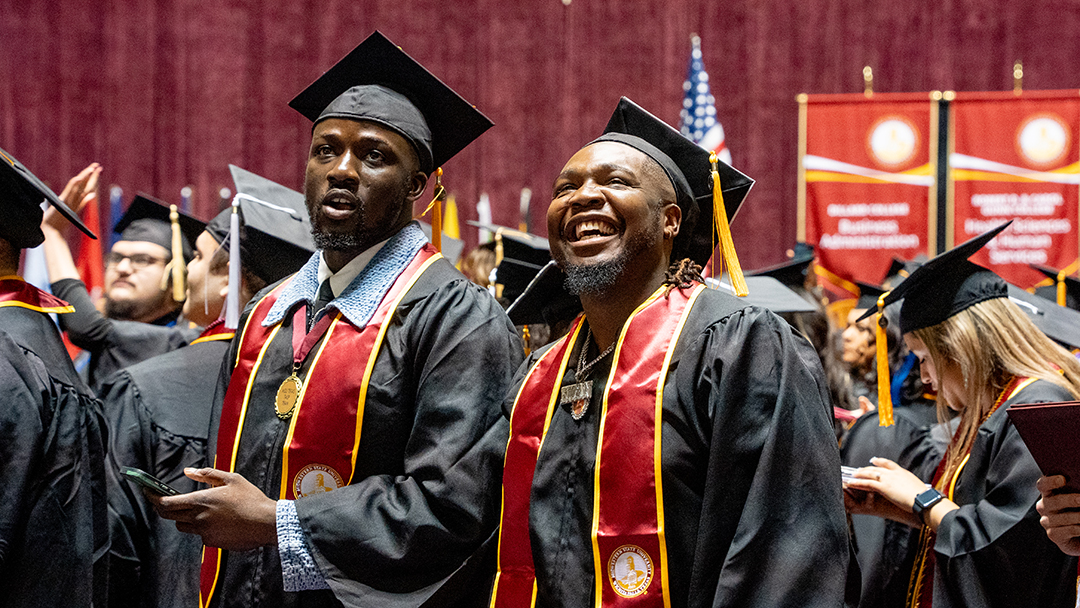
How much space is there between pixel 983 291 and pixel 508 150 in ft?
23.0

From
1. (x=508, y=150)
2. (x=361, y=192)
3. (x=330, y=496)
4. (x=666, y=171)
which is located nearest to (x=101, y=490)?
(x=330, y=496)

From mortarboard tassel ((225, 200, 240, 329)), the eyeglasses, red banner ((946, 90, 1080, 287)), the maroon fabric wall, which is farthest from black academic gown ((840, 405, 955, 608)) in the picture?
the maroon fabric wall

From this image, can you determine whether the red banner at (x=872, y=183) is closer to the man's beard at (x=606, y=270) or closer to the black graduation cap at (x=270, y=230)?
the black graduation cap at (x=270, y=230)

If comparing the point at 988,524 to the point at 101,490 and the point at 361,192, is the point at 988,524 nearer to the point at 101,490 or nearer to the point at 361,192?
the point at 361,192

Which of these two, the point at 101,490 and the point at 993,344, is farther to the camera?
the point at 993,344

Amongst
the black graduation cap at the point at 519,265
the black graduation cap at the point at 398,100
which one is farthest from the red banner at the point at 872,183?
the black graduation cap at the point at 398,100

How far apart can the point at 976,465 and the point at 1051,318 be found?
875mm

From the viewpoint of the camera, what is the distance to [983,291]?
2949 mm

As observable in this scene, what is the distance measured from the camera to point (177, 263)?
412 cm

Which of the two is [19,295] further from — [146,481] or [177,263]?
[177,263]

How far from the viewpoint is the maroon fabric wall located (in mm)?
9359

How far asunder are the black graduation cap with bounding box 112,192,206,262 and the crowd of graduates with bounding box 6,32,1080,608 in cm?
143

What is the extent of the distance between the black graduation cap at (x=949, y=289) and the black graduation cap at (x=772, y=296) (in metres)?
0.62

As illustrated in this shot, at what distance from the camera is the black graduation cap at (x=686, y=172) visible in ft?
7.25
